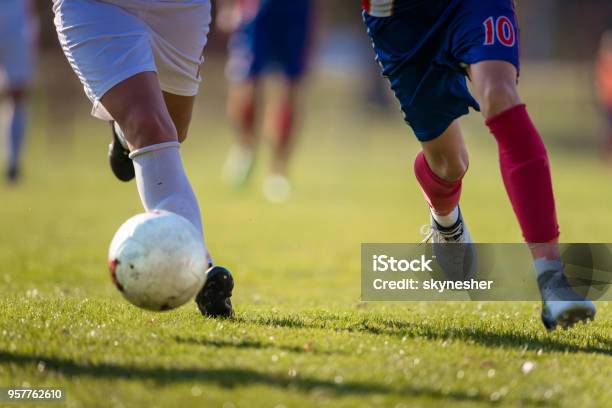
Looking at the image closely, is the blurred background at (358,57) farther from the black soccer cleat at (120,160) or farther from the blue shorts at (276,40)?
the black soccer cleat at (120,160)

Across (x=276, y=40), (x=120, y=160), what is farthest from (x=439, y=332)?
(x=276, y=40)

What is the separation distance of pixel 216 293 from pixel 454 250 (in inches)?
69.2

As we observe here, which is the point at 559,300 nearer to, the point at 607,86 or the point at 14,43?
the point at 14,43

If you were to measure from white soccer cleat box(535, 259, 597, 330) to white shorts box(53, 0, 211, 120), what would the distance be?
1.99 meters

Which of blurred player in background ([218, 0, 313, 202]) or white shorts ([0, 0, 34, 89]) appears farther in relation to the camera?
blurred player in background ([218, 0, 313, 202])

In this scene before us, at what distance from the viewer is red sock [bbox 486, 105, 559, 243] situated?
4160mm

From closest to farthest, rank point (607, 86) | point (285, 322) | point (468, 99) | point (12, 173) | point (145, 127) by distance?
point (145, 127), point (285, 322), point (468, 99), point (12, 173), point (607, 86)

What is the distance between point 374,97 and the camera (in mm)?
36469

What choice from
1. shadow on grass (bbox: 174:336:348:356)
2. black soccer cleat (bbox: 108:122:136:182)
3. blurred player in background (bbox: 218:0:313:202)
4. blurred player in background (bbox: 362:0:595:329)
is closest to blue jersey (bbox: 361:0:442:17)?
blurred player in background (bbox: 362:0:595:329)

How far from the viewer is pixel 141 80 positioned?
4.48m

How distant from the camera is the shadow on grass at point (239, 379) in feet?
10.5

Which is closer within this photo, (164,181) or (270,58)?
(164,181)

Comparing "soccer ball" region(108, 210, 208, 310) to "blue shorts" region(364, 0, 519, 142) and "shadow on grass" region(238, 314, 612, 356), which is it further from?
"blue shorts" region(364, 0, 519, 142)

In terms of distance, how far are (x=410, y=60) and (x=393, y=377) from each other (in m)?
1.93
